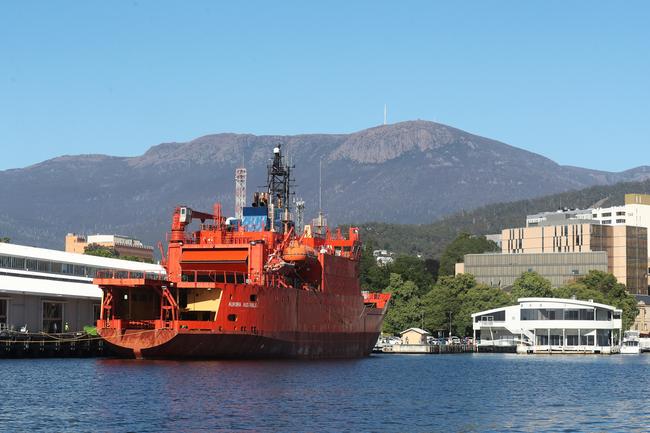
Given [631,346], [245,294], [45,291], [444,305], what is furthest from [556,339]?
[245,294]

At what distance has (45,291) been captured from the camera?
99875 millimetres

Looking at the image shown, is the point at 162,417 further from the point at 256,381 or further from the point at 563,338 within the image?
the point at 563,338

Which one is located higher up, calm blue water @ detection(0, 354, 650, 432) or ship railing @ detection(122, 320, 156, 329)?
ship railing @ detection(122, 320, 156, 329)

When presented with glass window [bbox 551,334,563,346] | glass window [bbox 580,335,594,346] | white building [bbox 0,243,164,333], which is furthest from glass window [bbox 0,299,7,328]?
glass window [bbox 580,335,594,346]

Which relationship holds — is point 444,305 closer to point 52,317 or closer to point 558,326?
point 558,326

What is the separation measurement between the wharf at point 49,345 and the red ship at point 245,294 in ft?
26.7

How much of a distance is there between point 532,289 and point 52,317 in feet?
276

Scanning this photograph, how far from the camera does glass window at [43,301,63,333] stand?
102750 millimetres

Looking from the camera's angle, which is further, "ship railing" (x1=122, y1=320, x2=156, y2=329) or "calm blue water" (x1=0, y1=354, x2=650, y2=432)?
"ship railing" (x1=122, y1=320, x2=156, y2=329)

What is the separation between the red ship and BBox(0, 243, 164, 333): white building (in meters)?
12.7

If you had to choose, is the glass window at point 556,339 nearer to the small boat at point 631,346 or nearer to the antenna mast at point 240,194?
the small boat at point 631,346

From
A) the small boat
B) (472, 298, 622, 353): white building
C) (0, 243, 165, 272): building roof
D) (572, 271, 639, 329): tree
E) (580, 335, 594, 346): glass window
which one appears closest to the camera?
(0, 243, 165, 272): building roof

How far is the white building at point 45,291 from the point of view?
9762 centimetres

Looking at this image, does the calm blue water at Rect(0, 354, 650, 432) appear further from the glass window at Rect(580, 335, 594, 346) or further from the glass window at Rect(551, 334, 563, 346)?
the glass window at Rect(580, 335, 594, 346)
